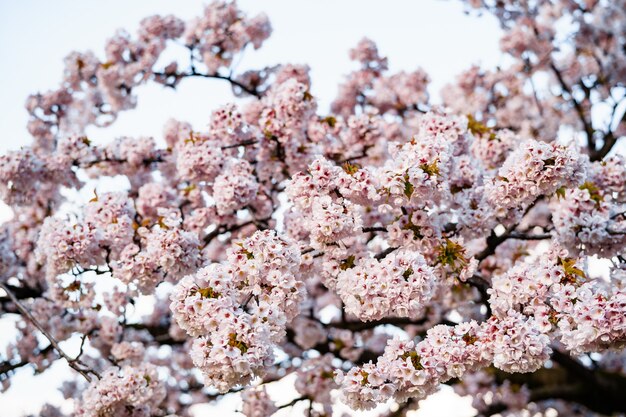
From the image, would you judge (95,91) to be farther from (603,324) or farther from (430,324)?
(603,324)

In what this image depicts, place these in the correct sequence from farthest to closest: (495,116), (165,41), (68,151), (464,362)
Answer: (495,116), (165,41), (68,151), (464,362)

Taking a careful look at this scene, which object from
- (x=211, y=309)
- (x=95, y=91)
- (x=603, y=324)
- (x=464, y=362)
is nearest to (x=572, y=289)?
(x=603, y=324)

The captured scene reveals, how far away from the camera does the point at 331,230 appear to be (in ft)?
15.1

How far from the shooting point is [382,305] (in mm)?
4418

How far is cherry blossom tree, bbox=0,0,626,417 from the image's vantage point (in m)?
4.33

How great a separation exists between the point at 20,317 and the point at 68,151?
275 centimetres

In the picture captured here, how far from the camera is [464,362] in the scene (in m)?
4.35

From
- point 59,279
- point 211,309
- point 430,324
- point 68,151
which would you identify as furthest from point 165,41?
point 211,309

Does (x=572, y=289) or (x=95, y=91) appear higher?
(x=95, y=91)

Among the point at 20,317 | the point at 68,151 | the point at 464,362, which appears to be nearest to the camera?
the point at 464,362

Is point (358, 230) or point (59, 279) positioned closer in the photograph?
point (358, 230)

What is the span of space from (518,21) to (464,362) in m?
8.87

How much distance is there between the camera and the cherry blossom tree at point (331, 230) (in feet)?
14.2

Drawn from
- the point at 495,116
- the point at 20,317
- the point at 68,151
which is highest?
the point at 495,116
